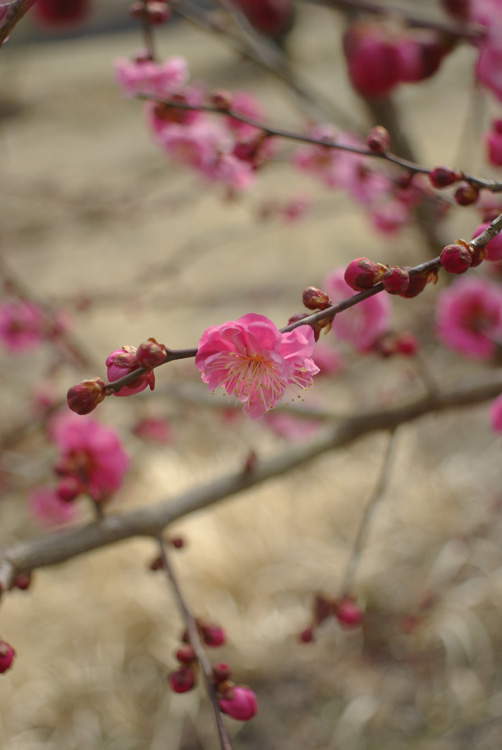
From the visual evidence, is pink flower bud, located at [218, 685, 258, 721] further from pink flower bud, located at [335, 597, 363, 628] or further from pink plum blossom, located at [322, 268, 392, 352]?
pink plum blossom, located at [322, 268, 392, 352]

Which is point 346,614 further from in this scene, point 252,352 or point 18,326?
point 18,326

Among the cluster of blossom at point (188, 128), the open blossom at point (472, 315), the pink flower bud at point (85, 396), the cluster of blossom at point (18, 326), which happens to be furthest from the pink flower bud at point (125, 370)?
the cluster of blossom at point (18, 326)

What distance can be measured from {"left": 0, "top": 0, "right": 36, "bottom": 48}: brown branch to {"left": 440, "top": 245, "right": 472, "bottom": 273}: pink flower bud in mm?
290

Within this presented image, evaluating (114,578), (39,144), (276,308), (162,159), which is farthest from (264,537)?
(39,144)

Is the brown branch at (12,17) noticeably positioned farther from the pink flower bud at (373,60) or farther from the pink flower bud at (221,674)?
the pink flower bud at (373,60)

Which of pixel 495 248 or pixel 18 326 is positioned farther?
pixel 18 326

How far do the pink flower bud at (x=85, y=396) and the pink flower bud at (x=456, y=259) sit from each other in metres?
0.22

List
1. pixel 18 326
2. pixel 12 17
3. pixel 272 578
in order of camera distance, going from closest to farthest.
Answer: pixel 12 17
pixel 18 326
pixel 272 578

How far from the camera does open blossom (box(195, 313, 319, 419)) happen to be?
386mm

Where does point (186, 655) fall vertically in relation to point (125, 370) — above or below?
below

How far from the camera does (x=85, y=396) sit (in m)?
0.38

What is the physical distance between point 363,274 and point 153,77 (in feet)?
2.04

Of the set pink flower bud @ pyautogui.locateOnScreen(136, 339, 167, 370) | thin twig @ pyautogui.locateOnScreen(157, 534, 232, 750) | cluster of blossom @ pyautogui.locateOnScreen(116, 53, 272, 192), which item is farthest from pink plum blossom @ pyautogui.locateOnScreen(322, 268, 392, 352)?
pink flower bud @ pyautogui.locateOnScreen(136, 339, 167, 370)

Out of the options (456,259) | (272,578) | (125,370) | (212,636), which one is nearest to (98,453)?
(212,636)
